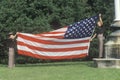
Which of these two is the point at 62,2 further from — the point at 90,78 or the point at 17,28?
the point at 90,78

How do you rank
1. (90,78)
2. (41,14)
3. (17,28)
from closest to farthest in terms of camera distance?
(90,78) < (17,28) < (41,14)

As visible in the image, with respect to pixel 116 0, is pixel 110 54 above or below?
below

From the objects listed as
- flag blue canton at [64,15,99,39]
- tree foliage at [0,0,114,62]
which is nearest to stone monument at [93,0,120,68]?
flag blue canton at [64,15,99,39]

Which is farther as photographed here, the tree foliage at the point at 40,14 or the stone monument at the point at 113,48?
the tree foliage at the point at 40,14

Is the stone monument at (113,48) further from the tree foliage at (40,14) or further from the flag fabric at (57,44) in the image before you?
the tree foliage at (40,14)

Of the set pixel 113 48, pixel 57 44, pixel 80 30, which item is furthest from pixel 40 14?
pixel 113 48

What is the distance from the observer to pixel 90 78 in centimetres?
1168

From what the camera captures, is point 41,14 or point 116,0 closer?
point 116,0

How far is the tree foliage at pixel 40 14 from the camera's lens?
72.3 ft

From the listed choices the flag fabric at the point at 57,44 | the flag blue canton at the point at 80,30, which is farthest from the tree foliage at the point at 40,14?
the flag blue canton at the point at 80,30

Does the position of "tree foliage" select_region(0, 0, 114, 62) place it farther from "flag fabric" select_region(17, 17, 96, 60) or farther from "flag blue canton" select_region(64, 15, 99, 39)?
"flag blue canton" select_region(64, 15, 99, 39)

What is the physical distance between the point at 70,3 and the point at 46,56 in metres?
7.21

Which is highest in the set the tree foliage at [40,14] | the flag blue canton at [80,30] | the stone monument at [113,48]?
the tree foliage at [40,14]

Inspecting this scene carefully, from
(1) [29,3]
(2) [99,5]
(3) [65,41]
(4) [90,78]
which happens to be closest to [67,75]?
(4) [90,78]
